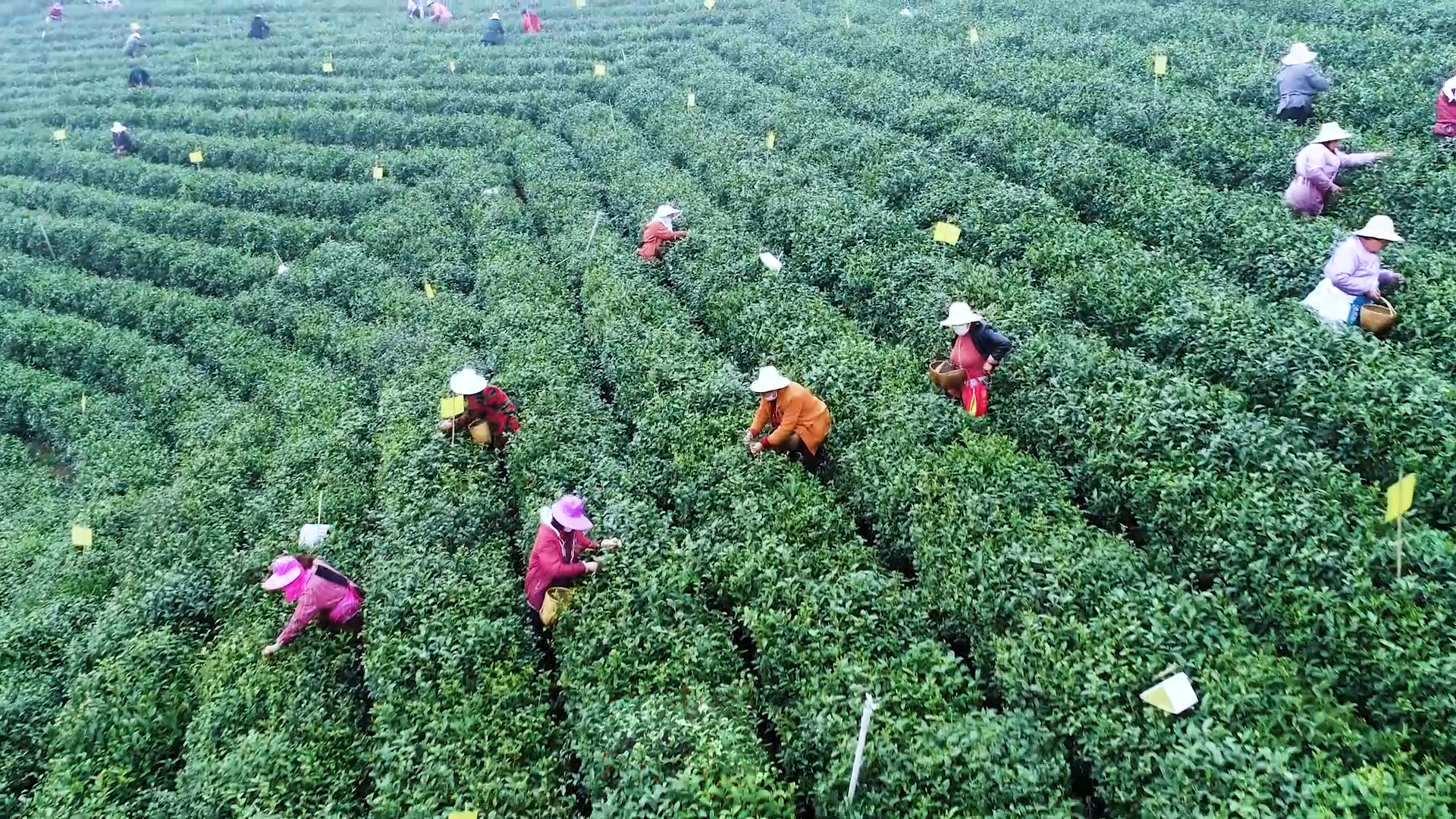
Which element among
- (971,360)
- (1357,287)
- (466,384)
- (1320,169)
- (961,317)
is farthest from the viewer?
(1320,169)

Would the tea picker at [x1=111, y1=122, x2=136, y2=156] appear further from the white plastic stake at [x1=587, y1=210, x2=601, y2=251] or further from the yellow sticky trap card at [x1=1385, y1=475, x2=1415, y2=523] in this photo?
the yellow sticky trap card at [x1=1385, y1=475, x2=1415, y2=523]

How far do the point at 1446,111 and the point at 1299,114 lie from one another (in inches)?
80.2

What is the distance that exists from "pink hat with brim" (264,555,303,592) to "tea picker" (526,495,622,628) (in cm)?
258

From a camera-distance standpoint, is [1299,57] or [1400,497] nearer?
[1400,497]

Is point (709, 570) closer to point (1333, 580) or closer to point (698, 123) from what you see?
point (1333, 580)

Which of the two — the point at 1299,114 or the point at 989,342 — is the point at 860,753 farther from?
the point at 1299,114

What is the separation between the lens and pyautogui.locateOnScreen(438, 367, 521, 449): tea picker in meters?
10.9

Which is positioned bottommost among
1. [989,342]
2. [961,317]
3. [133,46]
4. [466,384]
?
[466,384]

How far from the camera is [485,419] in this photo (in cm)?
1091

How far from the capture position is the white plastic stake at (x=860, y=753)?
589 cm

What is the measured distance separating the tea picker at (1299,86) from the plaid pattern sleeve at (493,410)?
42.6 ft

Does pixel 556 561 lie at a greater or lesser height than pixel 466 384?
lesser

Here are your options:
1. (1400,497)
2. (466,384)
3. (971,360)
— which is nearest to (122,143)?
(466,384)

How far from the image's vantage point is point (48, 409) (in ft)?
51.2
